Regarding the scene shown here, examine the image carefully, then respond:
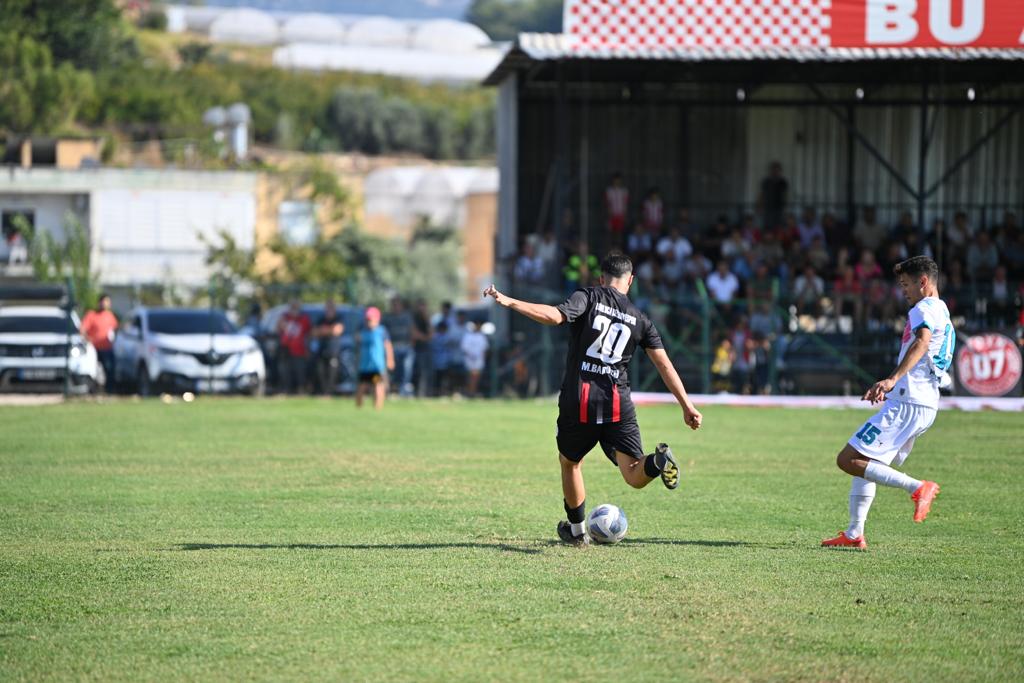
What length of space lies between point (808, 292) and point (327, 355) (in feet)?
27.4

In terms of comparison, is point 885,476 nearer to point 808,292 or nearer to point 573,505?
point 573,505

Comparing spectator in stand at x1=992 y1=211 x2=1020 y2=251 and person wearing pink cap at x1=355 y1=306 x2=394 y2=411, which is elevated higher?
spectator in stand at x1=992 y1=211 x2=1020 y2=251

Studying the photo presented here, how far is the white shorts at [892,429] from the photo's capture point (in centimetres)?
868

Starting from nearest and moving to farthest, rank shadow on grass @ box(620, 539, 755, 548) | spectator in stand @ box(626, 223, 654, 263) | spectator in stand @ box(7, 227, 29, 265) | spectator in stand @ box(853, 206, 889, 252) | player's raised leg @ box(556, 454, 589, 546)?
1. player's raised leg @ box(556, 454, 589, 546)
2. shadow on grass @ box(620, 539, 755, 548)
3. spectator in stand @ box(626, 223, 654, 263)
4. spectator in stand @ box(853, 206, 889, 252)
5. spectator in stand @ box(7, 227, 29, 265)

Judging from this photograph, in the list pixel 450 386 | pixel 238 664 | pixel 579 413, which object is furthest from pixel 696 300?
pixel 238 664

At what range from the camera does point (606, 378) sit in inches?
340

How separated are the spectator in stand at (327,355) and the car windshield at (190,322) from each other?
5.34 feet

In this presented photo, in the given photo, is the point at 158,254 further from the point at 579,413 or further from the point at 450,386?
the point at 579,413

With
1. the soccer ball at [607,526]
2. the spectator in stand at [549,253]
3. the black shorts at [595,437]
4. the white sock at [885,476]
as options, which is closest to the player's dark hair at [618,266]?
the black shorts at [595,437]

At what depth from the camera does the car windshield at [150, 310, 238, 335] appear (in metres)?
23.4

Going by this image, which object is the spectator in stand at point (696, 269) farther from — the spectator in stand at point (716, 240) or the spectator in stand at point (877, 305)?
the spectator in stand at point (877, 305)

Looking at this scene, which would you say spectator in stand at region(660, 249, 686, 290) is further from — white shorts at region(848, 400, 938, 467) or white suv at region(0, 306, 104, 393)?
white shorts at region(848, 400, 938, 467)

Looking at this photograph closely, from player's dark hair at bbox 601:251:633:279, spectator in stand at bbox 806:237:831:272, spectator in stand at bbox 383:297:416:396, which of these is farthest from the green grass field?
spectator in stand at bbox 806:237:831:272

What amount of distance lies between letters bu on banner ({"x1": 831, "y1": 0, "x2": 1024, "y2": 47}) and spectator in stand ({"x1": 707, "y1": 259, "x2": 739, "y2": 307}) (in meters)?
4.37
